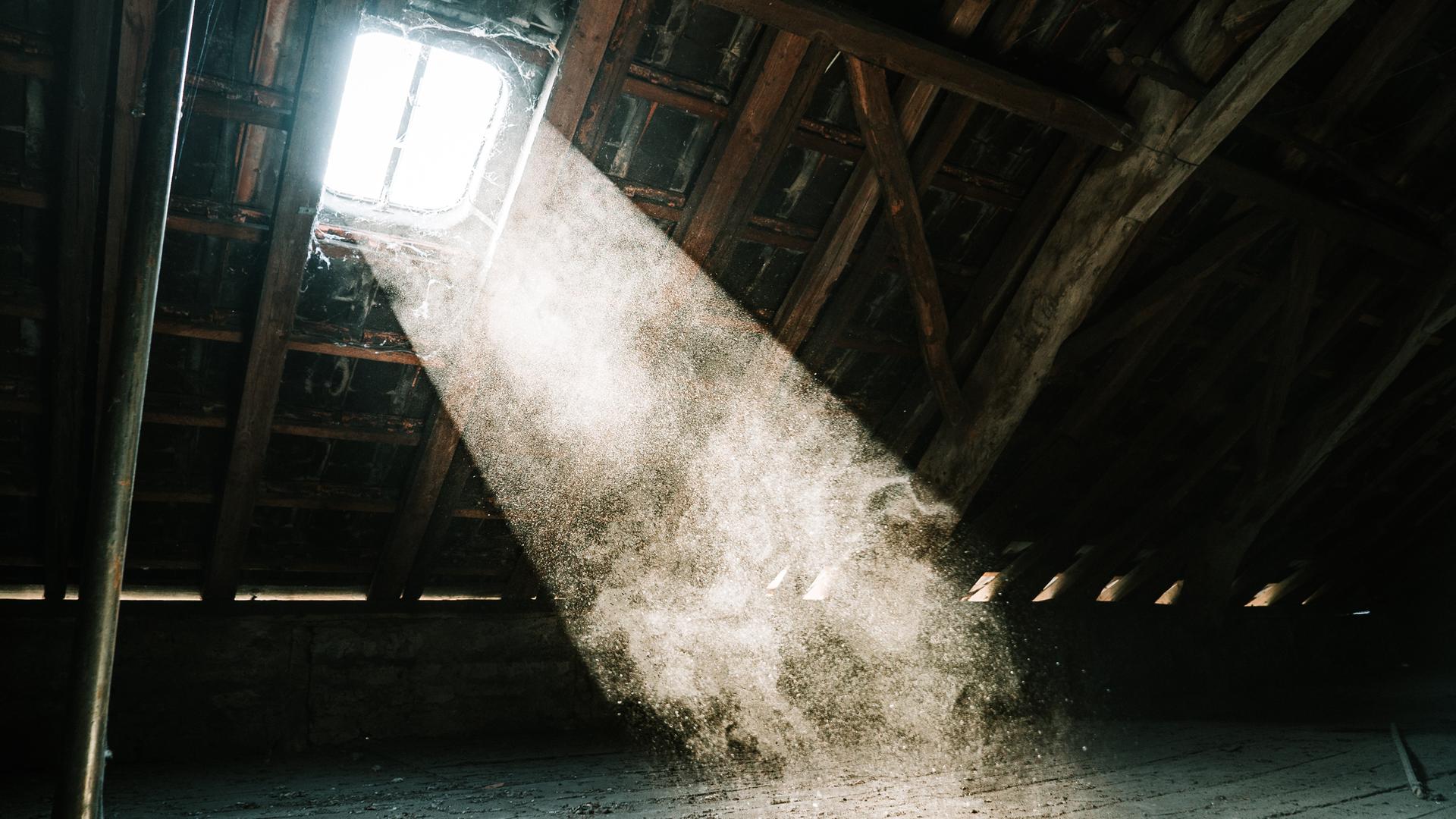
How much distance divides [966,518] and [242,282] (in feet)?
14.7

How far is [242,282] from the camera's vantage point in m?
3.32

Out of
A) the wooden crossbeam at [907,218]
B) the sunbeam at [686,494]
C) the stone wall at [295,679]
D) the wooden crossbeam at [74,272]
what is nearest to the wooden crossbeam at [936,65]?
the wooden crossbeam at [907,218]

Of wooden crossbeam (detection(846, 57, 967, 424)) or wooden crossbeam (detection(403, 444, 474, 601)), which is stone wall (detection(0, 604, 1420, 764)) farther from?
wooden crossbeam (detection(846, 57, 967, 424))

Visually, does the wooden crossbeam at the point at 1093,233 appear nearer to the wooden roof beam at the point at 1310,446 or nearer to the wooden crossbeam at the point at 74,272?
the wooden roof beam at the point at 1310,446

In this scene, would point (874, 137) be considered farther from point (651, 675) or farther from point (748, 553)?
point (651, 675)

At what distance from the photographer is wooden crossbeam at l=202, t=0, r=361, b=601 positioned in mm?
2711

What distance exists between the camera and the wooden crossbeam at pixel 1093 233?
332cm

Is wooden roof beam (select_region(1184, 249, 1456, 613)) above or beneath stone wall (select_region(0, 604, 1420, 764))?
above

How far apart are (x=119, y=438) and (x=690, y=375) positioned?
2955 mm

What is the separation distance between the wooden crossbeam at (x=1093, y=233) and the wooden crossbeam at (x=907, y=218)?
0.20 meters

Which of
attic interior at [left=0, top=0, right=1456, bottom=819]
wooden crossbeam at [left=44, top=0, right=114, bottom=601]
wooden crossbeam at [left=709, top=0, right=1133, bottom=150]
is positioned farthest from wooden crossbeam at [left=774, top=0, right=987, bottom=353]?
wooden crossbeam at [left=44, top=0, right=114, bottom=601]

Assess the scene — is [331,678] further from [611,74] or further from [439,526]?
[611,74]

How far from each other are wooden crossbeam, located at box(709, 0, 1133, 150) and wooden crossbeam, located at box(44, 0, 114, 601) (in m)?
1.84

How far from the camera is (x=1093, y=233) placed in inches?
150
